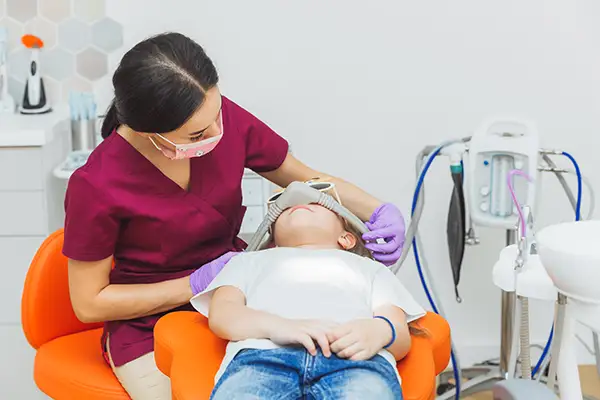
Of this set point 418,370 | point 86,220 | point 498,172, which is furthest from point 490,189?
point 86,220

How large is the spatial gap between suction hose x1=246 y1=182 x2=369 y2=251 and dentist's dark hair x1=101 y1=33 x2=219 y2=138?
275 millimetres

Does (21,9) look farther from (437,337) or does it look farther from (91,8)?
(437,337)

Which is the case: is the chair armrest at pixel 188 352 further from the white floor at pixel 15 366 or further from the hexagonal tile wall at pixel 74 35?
the hexagonal tile wall at pixel 74 35

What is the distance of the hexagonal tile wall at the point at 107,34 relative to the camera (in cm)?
261

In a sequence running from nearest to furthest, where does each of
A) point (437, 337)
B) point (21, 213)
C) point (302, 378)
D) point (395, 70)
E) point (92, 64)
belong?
point (302, 378) < point (437, 337) < point (21, 213) < point (395, 70) < point (92, 64)

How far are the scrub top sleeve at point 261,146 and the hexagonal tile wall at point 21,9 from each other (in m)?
1.04

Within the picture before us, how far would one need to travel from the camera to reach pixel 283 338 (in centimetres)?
142

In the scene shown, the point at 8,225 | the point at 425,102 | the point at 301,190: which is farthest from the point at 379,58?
the point at 8,225

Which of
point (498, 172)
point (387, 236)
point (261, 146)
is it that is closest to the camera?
point (387, 236)

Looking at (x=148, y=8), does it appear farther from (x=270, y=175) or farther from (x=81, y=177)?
(x=81, y=177)

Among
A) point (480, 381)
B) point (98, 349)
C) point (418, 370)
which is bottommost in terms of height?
point (480, 381)

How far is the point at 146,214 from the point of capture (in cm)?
168

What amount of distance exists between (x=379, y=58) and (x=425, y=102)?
0.19m

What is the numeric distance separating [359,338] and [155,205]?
0.51 metres
